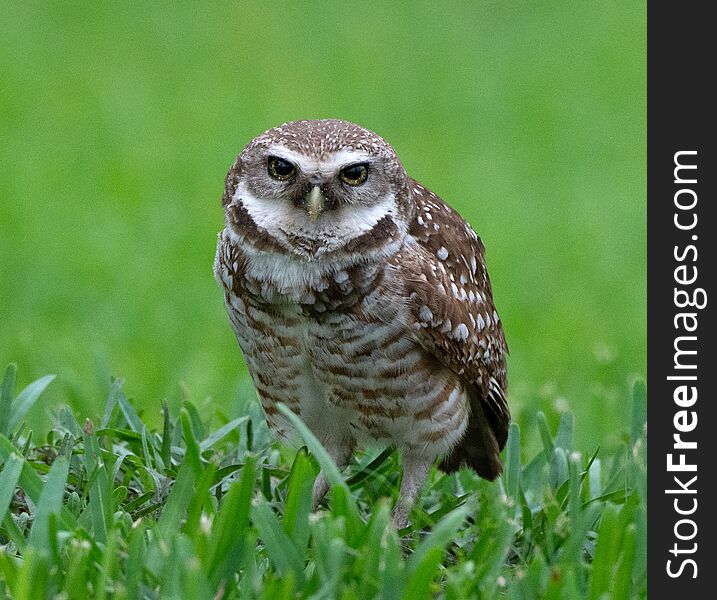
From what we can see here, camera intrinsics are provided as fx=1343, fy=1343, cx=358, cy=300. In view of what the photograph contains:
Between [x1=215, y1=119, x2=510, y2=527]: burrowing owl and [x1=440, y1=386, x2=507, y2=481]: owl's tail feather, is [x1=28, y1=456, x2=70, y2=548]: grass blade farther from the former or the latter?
[x1=440, y1=386, x2=507, y2=481]: owl's tail feather

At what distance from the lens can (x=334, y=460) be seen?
4723mm

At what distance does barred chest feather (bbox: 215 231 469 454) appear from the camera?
412 centimetres

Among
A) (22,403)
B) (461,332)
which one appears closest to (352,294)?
(461,332)

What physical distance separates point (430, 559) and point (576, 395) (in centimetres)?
371

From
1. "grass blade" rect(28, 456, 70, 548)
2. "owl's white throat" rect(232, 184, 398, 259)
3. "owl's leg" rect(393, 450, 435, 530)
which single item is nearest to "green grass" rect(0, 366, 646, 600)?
"grass blade" rect(28, 456, 70, 548)

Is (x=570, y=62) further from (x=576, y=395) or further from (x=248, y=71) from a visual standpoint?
(x=576, y=395)

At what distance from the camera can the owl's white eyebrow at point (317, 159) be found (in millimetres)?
3986

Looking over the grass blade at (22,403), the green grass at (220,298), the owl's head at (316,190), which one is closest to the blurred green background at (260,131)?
the green grass at (220,298)

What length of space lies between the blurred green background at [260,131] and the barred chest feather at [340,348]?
106 centimetres

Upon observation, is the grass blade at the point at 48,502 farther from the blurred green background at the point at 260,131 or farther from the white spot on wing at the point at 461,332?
the blurred green background at the point at 260,131

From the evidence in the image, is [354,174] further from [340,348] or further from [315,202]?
[340,348]

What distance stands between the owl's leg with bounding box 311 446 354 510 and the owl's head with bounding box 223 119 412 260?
890mm

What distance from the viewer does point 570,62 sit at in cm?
1239

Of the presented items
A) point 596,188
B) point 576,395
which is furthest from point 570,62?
point 576,395
